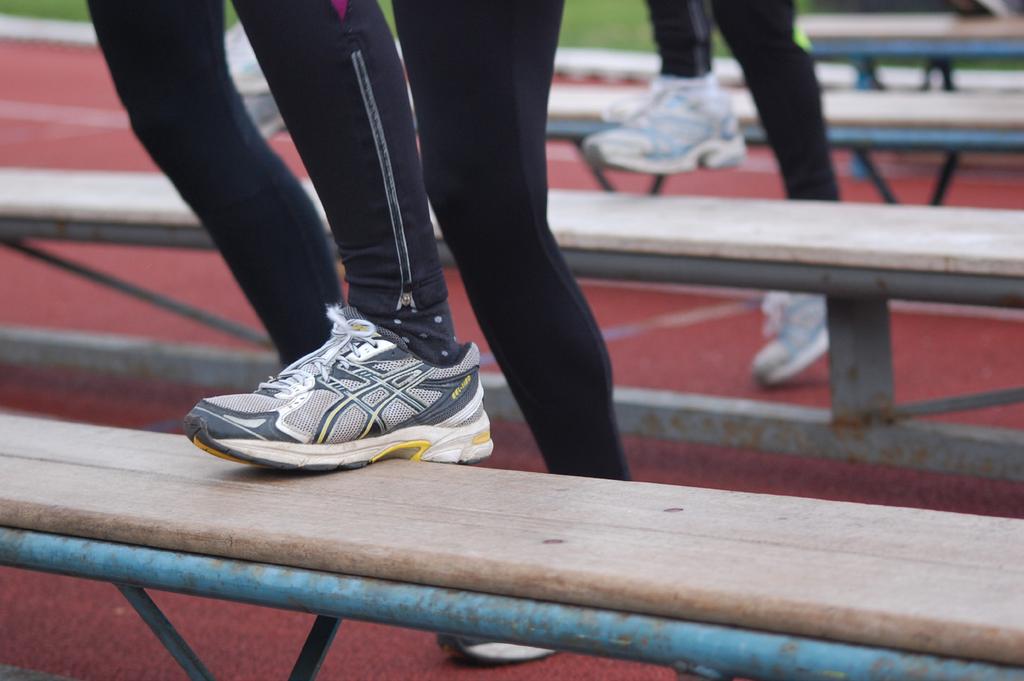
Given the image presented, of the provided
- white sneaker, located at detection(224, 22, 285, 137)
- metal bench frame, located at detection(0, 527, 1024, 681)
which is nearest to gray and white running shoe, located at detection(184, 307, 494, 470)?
metal bench frame, located at detection(0, 527, 1024, 681)

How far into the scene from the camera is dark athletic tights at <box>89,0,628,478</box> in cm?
129

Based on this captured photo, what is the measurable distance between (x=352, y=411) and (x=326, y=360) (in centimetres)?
7

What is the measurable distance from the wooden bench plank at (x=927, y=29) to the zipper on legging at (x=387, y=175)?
11.6 ft

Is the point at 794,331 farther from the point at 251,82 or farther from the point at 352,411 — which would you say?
the point at 352,411

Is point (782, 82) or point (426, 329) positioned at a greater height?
point (426, 329)

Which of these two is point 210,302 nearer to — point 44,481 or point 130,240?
point 130,240

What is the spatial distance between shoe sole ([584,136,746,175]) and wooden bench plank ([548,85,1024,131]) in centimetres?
46

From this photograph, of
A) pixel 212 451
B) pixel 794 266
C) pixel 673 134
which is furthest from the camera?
pixel 673 134

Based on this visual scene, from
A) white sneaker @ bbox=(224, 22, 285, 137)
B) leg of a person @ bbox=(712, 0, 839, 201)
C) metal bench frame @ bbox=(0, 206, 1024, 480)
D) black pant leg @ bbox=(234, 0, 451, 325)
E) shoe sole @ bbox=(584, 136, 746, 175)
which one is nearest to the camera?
black pant leg @ bbox=(234, 0, 451, 325)

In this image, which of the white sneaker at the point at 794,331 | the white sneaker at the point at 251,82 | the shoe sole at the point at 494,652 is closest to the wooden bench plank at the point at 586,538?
the shoe sole at the point at 494,652

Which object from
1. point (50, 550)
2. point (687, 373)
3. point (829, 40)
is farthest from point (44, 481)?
point (829, 40)

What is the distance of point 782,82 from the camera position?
242 cm

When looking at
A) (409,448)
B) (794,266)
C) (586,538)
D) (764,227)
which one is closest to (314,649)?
(409,448)

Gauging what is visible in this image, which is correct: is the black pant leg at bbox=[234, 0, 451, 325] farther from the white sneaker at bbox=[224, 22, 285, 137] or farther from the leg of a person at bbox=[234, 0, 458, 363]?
the white sneaker at bbox=[224, 22, 285, 137]
